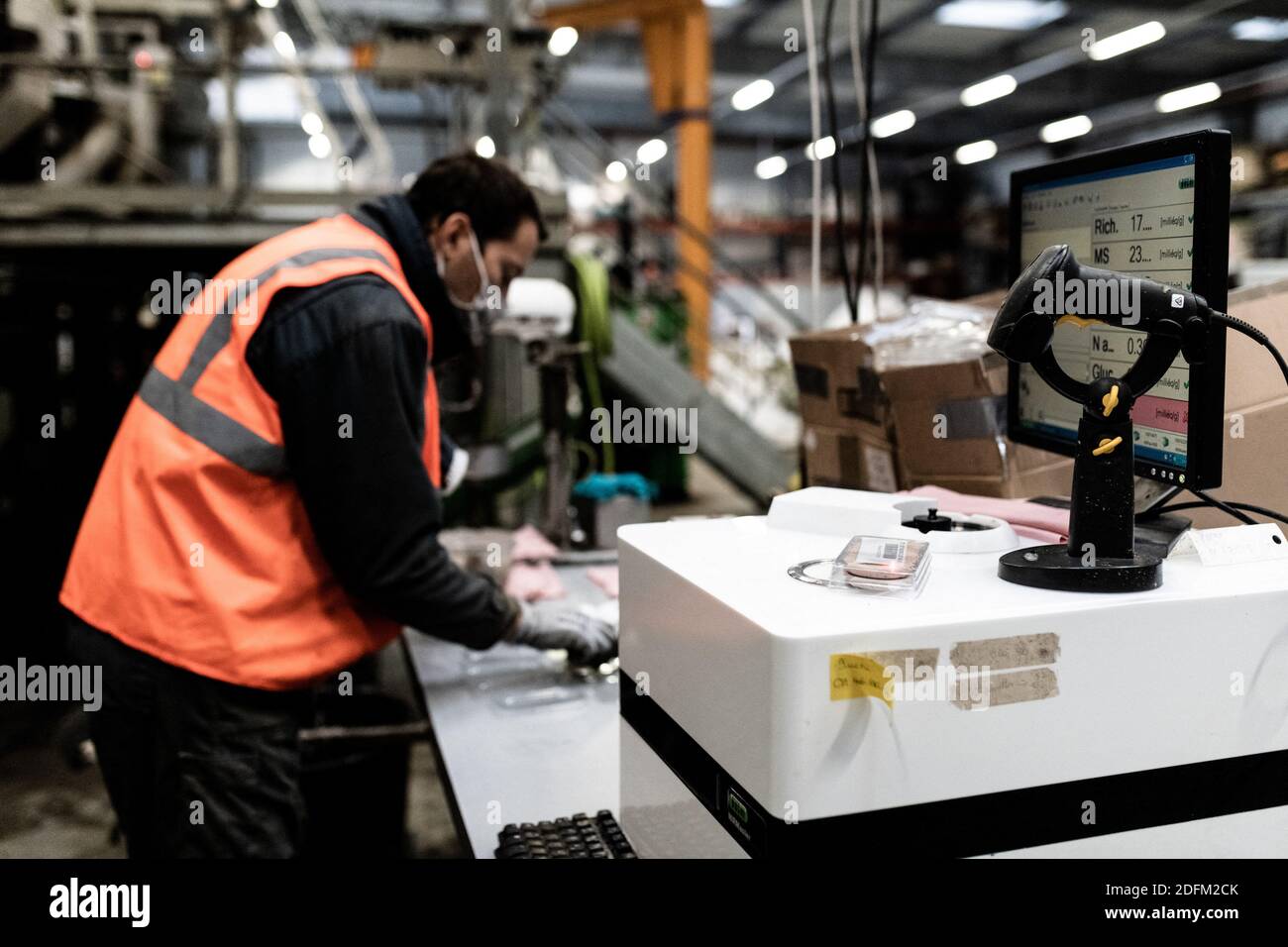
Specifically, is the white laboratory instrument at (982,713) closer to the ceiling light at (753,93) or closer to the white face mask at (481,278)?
the white face mask at (481,278)

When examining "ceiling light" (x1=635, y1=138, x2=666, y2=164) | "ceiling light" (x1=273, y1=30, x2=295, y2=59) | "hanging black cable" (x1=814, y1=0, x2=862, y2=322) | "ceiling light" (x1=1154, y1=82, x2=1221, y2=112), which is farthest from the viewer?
"ceiling light" (x1=635, y1=138, x2=666, y2=164)

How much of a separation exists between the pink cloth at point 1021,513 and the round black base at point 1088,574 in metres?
0.11

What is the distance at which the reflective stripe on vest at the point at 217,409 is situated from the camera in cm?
141

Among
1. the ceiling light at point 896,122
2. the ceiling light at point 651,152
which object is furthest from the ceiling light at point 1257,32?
the ceiling light at point 651,152

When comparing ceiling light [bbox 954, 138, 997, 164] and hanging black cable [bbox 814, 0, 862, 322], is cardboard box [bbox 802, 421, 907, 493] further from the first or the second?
ceiling light [bbox 954, 138, 997, 164]

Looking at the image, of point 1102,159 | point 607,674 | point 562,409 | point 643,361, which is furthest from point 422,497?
point 643,361

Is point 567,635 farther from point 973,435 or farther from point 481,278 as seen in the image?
point 973,435

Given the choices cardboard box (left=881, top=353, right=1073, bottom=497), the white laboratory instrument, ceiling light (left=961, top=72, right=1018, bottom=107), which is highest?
ceiling light (left=961, top=72, right=1018, bottom=107)

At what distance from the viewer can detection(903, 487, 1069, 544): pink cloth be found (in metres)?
0.98

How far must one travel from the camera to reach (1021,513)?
1048 millimetres

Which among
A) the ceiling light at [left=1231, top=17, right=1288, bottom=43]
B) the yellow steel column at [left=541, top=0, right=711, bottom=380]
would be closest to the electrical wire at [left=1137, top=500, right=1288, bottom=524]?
the yellow steel column at [left=541, top=0, right=711, bottom=380]

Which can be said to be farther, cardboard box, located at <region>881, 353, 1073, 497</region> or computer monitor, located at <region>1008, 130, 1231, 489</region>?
cardboard box, located at <region>881, 353, 1073, 497</region>

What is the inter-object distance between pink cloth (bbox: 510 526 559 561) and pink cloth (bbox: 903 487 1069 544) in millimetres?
1353
